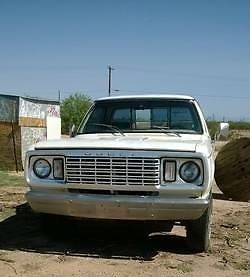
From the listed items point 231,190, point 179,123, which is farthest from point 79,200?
point 231,190

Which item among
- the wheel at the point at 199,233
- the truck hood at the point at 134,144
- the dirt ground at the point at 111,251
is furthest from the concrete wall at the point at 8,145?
the wheel at the point at 199,233

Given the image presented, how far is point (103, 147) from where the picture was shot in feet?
16.5

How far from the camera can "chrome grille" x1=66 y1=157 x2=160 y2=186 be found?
494 cm

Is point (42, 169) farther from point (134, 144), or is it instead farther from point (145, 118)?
point (145, 118)

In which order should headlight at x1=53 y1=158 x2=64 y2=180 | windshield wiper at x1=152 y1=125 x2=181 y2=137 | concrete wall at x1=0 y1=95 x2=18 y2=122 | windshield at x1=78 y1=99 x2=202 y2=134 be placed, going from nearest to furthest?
1. headlight at x1=53 y1=158 x2=64 y2=180
2. windshield wiper at x1=152 y1=125 x2=181 y2=137
3. windshield at x1=78 y1=99 x2=202 y2=134
4. concrete wall at x1=0 y1=95 x2=18 y2=122

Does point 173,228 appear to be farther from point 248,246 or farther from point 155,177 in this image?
point 155,177

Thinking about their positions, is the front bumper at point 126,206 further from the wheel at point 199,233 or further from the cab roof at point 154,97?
the cab roof at point 154,97

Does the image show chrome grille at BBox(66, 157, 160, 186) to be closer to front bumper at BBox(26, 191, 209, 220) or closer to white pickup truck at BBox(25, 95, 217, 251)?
white pickup truck at BBox(25, 95, 217, 251)

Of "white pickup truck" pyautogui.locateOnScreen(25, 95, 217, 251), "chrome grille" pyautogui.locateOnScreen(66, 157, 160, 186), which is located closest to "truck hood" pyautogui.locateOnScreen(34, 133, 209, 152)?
"white pickup truck" pyautogui.locateOnScreen(25, 95, 217, 251)

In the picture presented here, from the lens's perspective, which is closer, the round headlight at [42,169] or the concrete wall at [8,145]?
the round headlight at [42,169]

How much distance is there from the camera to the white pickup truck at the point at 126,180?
4.93m

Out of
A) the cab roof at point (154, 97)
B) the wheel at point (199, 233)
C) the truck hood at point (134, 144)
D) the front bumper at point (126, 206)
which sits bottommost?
the wheel at point (199, 233)

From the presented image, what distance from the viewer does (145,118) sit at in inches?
258

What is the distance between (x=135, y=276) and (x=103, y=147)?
1295mm
